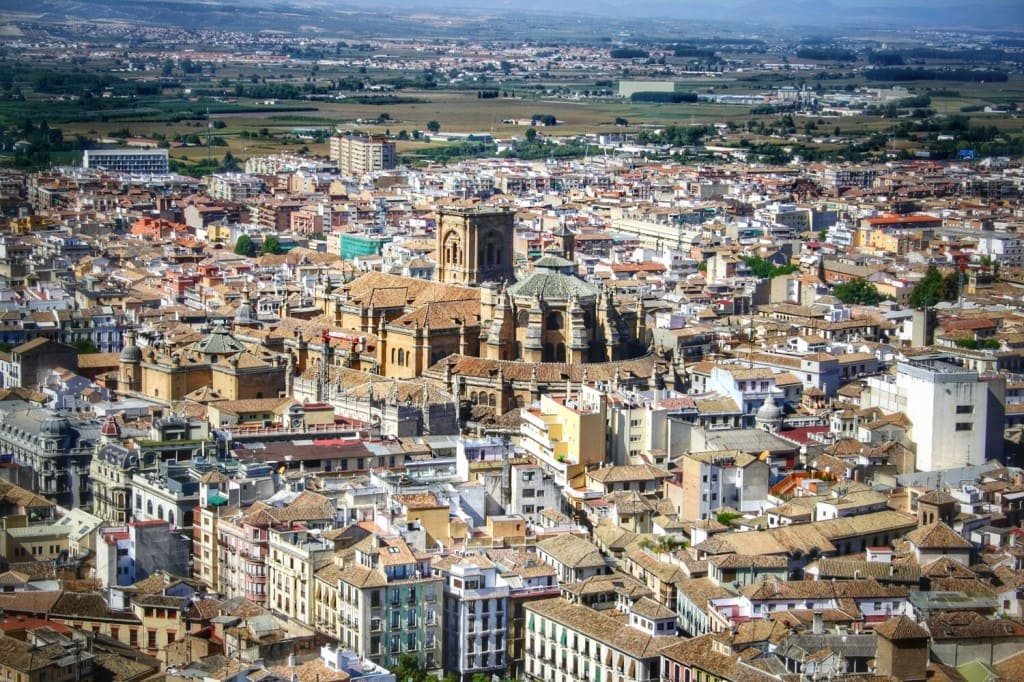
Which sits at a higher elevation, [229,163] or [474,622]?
[474,622]

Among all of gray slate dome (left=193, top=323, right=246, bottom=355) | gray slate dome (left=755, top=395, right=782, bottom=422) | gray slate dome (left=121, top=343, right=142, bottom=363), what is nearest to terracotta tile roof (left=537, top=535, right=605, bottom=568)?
gray slate dome (left=755, top=395, right=782, bottom=422)

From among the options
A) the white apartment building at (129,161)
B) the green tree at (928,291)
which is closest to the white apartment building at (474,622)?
the green tree at (928,291)

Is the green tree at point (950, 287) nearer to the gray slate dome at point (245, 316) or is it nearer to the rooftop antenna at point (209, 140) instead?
the gray slate dome at point (245, 316)

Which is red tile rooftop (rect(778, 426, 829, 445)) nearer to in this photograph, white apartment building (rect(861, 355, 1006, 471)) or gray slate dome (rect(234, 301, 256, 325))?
white apartment building (rect(861, 355, 1006, 471))

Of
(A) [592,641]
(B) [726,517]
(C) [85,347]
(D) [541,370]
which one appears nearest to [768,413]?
(D) [541,370]

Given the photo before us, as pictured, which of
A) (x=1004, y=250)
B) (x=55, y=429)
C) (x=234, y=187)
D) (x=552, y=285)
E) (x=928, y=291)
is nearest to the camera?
(x=55, y=429)

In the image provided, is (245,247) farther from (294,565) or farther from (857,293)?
(294,565)
